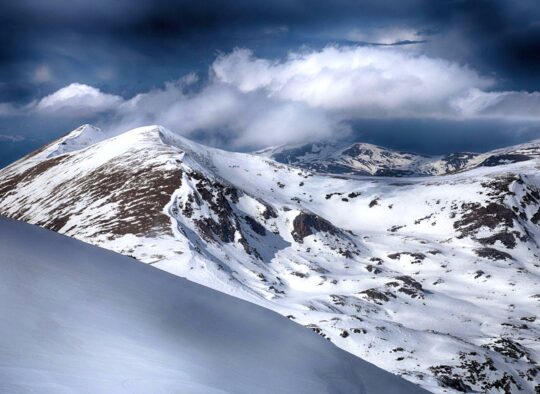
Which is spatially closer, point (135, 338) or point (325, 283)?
point (135, 338)

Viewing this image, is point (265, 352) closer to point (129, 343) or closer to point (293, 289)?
point (129, 343)

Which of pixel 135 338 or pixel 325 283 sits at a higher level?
pixel 135 338

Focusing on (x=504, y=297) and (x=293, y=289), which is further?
(x=504, y=297)

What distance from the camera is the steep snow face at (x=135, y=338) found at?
468 cm

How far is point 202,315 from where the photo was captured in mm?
7098

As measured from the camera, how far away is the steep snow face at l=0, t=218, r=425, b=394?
15.3ft

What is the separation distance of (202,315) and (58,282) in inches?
77.6

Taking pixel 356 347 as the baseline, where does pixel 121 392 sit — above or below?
above

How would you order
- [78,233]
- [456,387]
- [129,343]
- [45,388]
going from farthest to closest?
[78,233], [456,387], [129,343], [45,388]

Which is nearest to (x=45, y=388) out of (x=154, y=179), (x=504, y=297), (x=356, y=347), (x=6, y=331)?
(x=6, y=331)

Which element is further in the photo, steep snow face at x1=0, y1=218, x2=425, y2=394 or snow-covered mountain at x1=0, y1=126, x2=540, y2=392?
snow-covered mountain at x1=0, y1=126, x2=540, y2=392

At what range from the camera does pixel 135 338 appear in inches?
219

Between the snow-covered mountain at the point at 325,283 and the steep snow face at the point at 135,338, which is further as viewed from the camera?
the snow-covered mountain at the point at 325,283

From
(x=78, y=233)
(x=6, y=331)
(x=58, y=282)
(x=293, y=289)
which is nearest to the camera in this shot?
(x=6, y=331)
